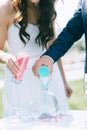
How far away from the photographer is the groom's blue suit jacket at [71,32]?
3059mm

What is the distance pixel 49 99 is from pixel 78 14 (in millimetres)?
574

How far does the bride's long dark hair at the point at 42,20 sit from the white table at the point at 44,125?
1.02m

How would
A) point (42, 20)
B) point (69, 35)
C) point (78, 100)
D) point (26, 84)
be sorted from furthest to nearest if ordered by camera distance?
point (78, 100) < point (42, 20) < point (26, 84) < point (69, 35)

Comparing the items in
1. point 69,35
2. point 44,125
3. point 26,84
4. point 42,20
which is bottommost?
point 44,125

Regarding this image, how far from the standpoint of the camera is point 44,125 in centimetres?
269

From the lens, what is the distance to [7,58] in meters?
3.36

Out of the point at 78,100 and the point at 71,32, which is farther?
the point at 78,100

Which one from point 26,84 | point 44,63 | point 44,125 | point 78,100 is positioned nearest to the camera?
point 44,125

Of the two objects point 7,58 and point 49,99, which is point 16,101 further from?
point 49,99

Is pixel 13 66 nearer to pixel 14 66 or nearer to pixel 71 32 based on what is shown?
pixel 14 66

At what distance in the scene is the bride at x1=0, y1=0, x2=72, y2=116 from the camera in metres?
3.69

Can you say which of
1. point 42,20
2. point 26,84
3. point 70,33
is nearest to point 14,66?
point 70,33

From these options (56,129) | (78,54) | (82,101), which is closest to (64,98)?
(56,129)

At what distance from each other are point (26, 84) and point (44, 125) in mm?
1047
